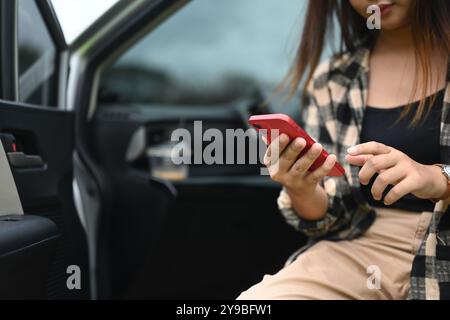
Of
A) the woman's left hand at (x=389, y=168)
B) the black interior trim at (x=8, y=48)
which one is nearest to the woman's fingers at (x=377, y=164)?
the woman's left hand at (x=389, y=168)

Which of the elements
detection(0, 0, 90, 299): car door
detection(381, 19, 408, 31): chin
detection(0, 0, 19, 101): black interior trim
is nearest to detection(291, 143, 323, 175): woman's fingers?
detection(381, 19, 408, 31): chin

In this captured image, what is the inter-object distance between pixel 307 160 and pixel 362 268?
0.96 feet

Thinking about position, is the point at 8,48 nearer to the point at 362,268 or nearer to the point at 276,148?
the point at 276,148

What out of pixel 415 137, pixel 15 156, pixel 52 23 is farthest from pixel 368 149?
pixel 52 23

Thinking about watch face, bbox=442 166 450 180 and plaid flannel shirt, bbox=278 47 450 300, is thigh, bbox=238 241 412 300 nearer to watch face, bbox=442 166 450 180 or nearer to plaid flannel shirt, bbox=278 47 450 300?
plaid flannel shirt, bbox=278 47 450 300

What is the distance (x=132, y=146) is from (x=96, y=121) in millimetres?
151

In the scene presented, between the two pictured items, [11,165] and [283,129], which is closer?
[283,129]

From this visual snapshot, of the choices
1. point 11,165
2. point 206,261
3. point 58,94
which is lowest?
point 206,261

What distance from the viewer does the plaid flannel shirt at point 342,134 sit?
1.21m

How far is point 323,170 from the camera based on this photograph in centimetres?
111

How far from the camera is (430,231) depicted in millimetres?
1169

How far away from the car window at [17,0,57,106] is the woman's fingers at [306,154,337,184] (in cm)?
67
